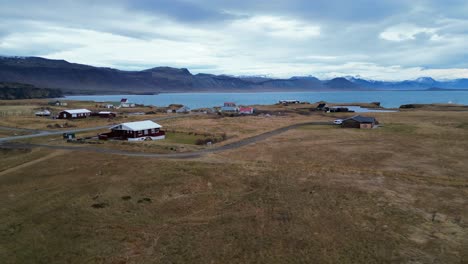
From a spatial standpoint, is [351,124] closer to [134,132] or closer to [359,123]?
[359,123]

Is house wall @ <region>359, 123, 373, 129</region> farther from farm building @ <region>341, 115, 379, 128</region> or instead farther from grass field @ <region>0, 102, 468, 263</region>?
grass field @ <region>0, 102, 468, 263</region>

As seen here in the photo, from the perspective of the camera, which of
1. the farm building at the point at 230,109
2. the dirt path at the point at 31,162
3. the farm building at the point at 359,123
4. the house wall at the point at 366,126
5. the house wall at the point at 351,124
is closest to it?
the dirt path at the point at 31,162

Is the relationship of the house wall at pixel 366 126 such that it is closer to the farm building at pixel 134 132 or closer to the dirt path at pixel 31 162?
the farm building at pixel 134 132

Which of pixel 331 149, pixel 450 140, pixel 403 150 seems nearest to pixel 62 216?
pixel 331 149

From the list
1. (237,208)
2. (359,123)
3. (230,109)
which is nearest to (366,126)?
(359,123)

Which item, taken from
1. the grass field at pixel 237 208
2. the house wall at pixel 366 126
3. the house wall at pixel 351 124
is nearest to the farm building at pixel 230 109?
the house wall at pixel 351 124

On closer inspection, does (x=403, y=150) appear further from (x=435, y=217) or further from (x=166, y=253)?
(x=166, y=253)
